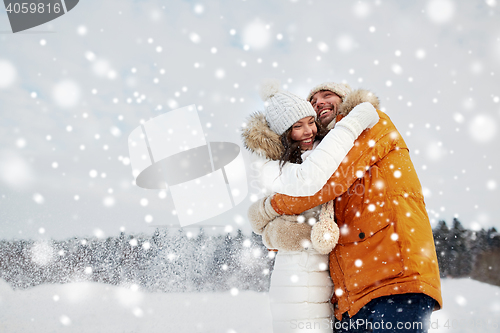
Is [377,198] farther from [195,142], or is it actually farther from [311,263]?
[195,142]

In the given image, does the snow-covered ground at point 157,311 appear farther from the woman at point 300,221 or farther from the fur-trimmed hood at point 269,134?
the fur-trimmed hood at point 269,134

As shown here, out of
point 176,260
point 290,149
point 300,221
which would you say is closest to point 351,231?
point 300,221

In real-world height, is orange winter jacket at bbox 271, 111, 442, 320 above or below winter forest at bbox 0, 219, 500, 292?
above

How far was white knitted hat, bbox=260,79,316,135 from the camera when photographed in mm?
1996

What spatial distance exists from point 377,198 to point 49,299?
8896 mm

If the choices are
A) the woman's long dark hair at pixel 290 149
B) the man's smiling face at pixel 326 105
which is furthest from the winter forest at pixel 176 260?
the woman's long dark hair at pixel 290 149

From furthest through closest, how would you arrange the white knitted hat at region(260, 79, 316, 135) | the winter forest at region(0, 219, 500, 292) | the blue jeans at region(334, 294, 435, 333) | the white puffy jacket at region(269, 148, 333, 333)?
Answer: the winter forest at region(0, 219, 500, 292) → the white knitted hat at region(260, 79, 316, 135) → the white puffy jacket at region(269, 148, 333, 333) → the blue jeans at region(334, 294, 435, 333)

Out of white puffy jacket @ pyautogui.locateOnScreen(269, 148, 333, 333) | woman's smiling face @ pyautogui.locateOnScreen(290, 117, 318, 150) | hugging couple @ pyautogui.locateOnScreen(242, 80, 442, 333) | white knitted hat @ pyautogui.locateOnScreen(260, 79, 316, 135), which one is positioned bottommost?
white puffy jacket @ pyautogui.locateOnScreen(269, 148, 333, 333)

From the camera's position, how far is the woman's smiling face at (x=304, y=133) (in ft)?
6.48

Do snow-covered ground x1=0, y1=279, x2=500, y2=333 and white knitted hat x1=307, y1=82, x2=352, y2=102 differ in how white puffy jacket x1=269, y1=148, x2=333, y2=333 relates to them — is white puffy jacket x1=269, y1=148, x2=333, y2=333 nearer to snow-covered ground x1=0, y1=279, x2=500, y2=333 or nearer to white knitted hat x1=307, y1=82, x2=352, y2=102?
white knitted hat x1=307, y1=82, x2=352, y2=102

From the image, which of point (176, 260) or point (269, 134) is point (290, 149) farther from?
point (176, 260)

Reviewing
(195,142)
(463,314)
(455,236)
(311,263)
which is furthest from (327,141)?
(455,236)

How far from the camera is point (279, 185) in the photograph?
1619 millimetres

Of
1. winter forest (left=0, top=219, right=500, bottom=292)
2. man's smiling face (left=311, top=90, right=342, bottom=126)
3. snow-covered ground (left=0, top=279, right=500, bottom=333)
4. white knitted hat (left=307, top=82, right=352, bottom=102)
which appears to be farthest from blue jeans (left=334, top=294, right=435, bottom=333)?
winter forest (left=0, top=219, right=500, bottom=292)
